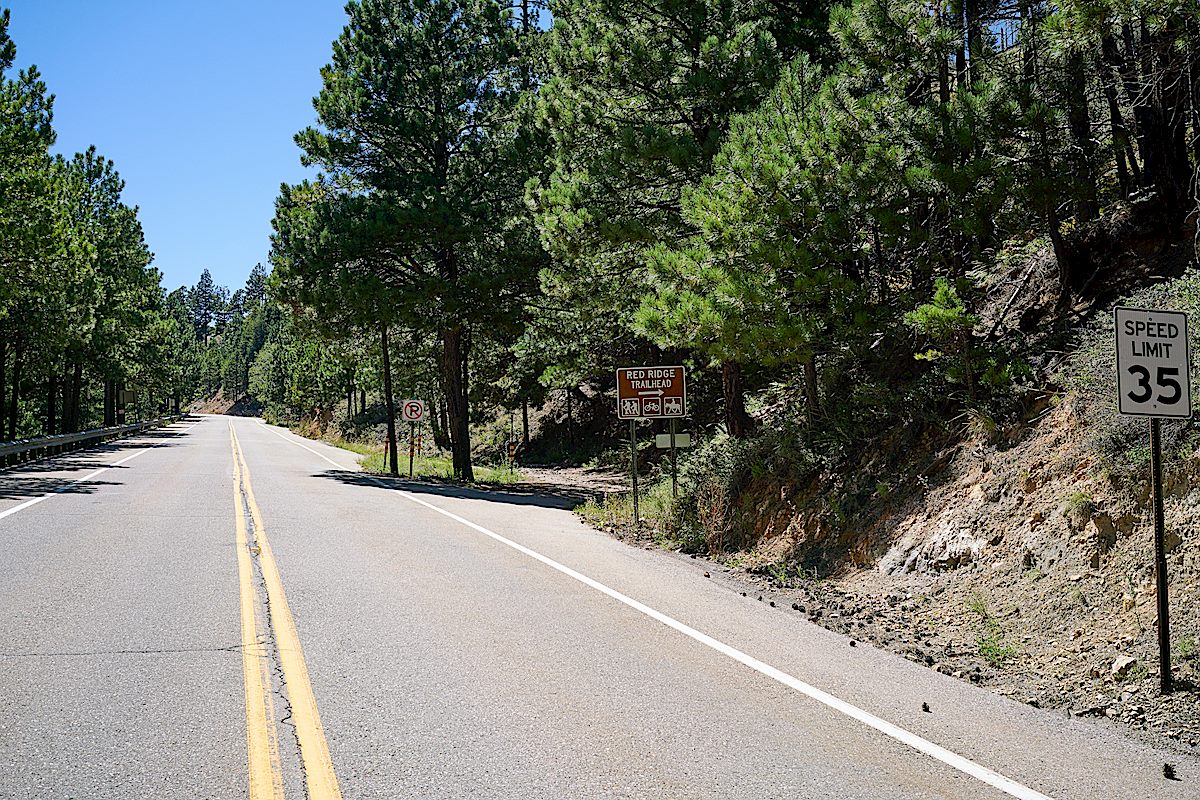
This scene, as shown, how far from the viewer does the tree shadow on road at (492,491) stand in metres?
22.5

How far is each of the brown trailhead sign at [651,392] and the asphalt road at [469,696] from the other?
483 centimetres

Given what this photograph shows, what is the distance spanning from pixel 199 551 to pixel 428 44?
66.6 feet

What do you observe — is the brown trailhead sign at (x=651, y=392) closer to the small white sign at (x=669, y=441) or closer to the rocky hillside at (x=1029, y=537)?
the small white sign at (x=669, y=441)

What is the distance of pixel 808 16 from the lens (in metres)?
16.7

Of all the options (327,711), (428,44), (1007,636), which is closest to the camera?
(327,711)

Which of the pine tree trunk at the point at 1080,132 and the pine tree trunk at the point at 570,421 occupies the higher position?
the pine tree trunk at the point at 1080,132

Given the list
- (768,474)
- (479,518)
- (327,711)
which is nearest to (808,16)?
(768,474)

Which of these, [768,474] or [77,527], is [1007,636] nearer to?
[768,474]

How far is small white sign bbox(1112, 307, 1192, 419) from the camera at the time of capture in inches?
249

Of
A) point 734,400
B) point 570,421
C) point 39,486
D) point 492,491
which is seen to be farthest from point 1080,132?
point 570,421

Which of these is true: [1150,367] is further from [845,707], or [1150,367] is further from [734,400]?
[734,400]

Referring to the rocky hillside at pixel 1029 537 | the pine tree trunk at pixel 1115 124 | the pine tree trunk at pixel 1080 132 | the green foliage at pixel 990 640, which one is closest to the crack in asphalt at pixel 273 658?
the rocky hillside at pixel 1029 537

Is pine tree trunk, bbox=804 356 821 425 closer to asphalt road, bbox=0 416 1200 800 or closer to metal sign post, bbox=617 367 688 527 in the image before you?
metal sign post, bbox=617 367 688 527

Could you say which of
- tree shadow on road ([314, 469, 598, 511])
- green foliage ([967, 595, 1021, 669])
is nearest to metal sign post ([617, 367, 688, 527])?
tree shadow on road ([314, 469, 598, 511])
